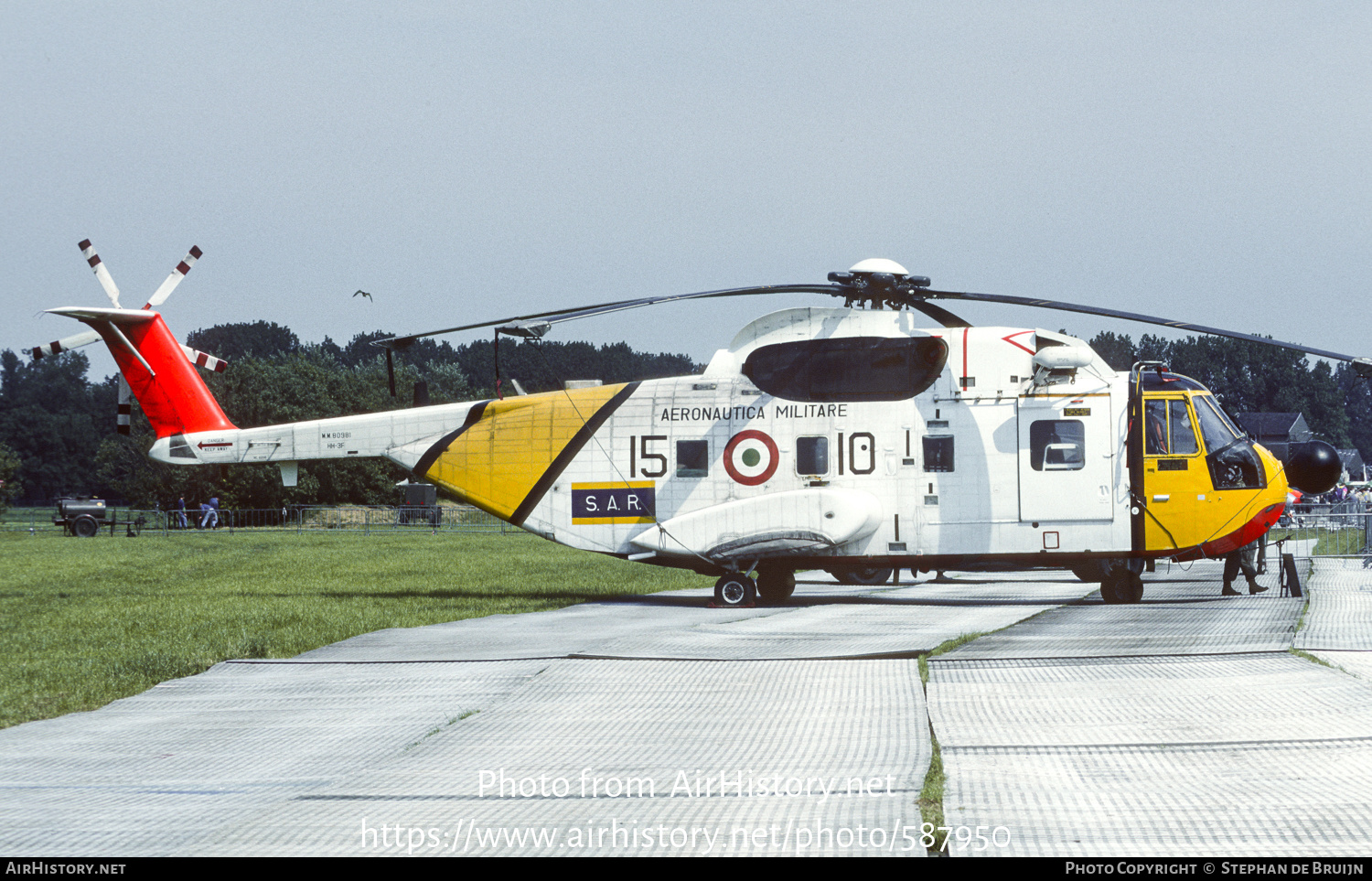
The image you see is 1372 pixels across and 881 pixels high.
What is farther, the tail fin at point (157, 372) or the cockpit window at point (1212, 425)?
the tail fin at point (157, 372)

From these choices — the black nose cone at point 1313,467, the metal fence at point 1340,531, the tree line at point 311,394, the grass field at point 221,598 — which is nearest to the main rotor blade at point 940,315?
the black nose cone at point 1313,467

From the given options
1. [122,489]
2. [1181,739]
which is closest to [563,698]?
[1181,739]

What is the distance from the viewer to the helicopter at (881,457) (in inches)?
671

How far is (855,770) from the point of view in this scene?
6.14 metres

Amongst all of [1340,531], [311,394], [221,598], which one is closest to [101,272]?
[221,598]

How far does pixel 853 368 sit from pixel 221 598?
9.91m

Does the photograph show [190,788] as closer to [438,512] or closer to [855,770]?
[855,770]

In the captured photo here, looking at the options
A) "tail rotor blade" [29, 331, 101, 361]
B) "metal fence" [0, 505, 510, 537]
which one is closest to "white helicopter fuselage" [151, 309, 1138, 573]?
"tail rotor blade" [29, 331, 101, 361]

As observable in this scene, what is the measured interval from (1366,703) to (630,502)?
1213 cm

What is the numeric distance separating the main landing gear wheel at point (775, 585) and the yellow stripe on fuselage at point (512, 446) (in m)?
3.47

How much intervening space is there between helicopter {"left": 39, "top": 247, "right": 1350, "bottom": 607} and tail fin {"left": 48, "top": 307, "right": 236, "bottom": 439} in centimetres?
502

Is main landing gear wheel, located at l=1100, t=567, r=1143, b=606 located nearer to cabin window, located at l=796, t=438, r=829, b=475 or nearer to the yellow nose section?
cabin window, located at l=796, t=438, r=829, b=475

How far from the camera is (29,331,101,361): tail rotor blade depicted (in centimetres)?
1947

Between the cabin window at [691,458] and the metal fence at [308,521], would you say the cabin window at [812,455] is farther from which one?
the metal fence at [308,521]
